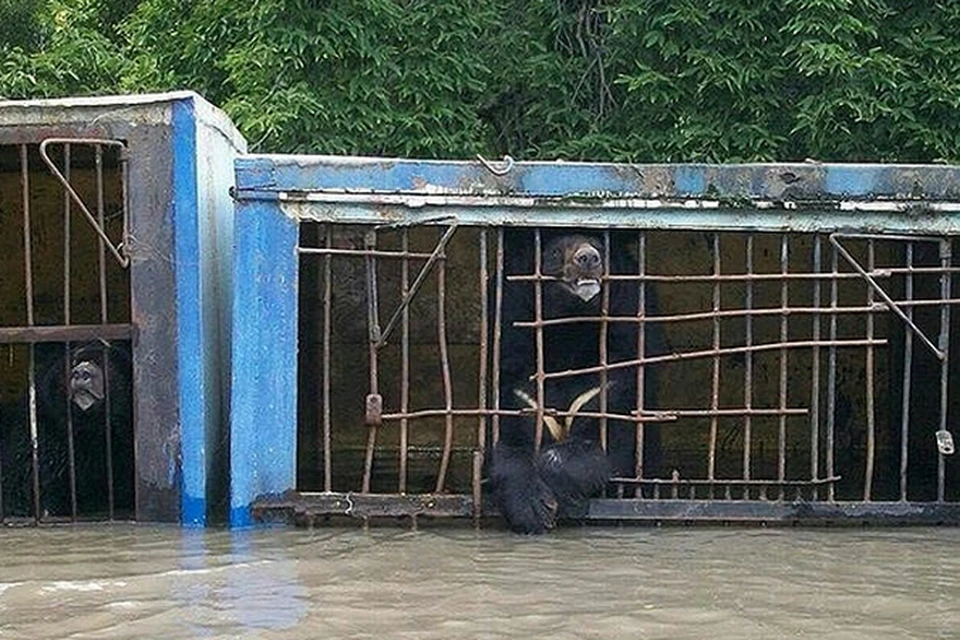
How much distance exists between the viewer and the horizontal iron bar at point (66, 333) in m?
5.53

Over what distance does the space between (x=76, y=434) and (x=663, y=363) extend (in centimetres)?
254

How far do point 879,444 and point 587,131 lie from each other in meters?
5.00

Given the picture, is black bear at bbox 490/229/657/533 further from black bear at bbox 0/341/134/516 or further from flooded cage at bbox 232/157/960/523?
black bear at bbox 0/341/134/516

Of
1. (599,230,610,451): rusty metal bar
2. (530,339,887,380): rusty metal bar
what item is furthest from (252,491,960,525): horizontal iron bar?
(530,339,887,380): rusty metal bar

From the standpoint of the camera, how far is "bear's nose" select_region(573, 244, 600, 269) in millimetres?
5379

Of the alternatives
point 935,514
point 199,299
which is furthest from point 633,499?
point 199,299

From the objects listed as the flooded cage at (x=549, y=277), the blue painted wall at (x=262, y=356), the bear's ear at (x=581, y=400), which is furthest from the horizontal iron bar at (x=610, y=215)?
the bear's ear at (x=581, y=400)

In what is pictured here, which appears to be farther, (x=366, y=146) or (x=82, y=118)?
(x=366, y=146)

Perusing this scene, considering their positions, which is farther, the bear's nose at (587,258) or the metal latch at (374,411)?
the metal latch at (374,411)

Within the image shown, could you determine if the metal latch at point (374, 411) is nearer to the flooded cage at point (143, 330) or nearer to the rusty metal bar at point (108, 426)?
the flooded cage at point (143, 330)

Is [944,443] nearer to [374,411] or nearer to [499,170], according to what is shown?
[499,170]

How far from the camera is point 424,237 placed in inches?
287

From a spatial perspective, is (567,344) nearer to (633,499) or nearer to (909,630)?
(633,499)

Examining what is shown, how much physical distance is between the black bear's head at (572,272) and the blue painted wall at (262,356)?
948 millimetres
